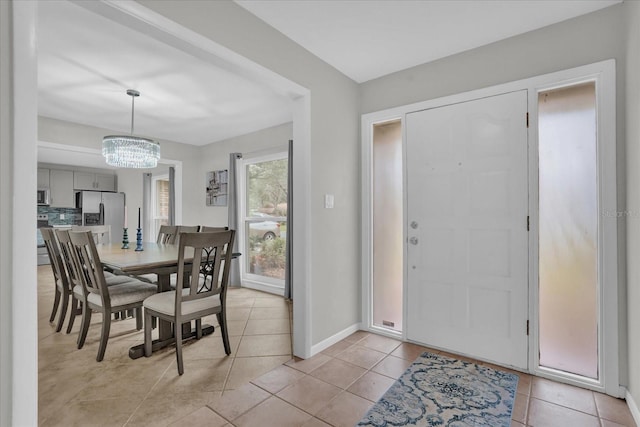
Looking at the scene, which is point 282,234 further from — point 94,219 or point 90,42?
point 94,219

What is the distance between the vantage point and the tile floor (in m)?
1.76

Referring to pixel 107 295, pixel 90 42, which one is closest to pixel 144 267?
pixel 107 295

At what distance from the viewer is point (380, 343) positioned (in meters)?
2.78

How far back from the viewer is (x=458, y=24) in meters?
2.18

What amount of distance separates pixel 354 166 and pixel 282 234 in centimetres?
204

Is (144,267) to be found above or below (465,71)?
below

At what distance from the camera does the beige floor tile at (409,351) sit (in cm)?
252

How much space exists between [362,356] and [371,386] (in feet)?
1.49

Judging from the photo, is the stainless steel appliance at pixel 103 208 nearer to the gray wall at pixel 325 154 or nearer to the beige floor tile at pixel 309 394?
the gray wall at pixel 325 154

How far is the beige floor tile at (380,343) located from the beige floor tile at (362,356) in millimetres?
71

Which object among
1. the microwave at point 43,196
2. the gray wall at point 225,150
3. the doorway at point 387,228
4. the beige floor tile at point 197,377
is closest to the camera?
the beige floor tile at point 197,377

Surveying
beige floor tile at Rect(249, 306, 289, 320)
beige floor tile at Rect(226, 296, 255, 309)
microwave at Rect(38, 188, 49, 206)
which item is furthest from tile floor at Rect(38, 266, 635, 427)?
microwave at Rect(38, 188, 49, 206)

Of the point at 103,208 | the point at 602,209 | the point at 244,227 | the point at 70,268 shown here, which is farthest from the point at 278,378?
the point at 103,208

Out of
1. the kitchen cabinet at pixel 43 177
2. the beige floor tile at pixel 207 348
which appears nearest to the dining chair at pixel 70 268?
the beige floor tile at pixel 207 348
